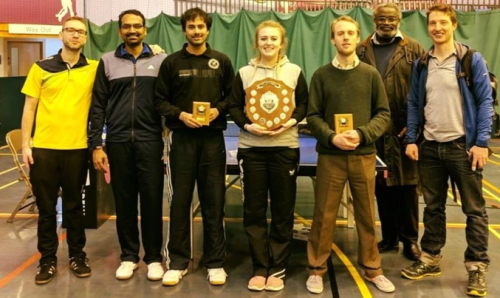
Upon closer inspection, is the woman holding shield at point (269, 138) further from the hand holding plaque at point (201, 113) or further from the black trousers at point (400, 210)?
the black trousers at point (400, 210)

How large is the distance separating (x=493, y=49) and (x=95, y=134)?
8.66 meters

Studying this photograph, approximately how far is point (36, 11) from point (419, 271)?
11.2 meters

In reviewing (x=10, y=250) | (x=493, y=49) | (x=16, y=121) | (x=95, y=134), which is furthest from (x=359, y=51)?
(x=16, y=121)

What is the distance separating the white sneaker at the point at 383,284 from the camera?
11.4ft

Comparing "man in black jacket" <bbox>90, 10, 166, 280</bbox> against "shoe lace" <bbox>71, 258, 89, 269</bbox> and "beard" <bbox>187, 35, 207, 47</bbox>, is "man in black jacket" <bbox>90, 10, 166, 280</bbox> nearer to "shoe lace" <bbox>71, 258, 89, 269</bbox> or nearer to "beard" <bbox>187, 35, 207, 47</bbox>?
"beard" <bbox>187, 35, 207, 47</bbox>

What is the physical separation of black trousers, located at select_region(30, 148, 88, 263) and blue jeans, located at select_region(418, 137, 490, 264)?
7.79 ft

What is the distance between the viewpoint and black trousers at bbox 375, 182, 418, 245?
403cm

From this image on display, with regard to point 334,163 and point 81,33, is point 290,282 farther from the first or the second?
point 81,33

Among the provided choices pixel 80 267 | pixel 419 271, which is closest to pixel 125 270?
pixel 80 267

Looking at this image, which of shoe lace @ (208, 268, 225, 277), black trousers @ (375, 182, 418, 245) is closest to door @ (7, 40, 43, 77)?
shoe lace @ (208, 268, 225, 277)

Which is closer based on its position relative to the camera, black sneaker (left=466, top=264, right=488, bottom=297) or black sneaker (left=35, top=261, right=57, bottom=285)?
black sneaker (left=466, top=264, right=488, bottom=297)

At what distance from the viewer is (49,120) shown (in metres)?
3.51

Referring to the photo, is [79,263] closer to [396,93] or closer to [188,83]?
[188,83]

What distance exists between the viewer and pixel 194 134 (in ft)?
11.4
